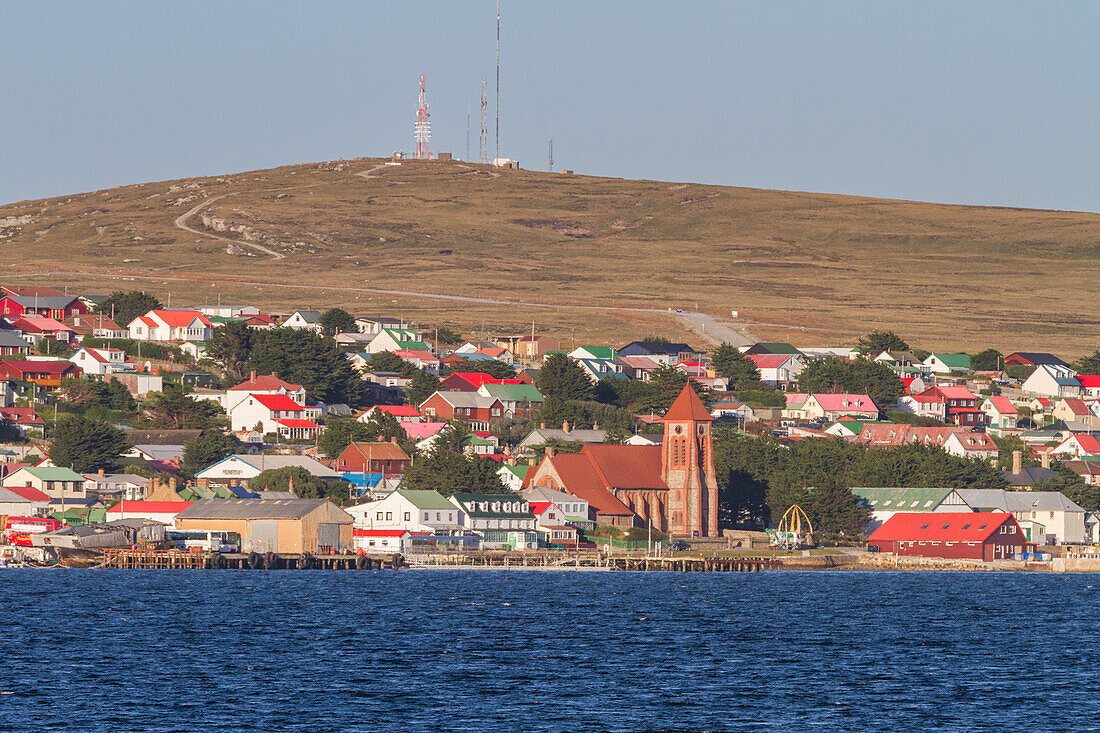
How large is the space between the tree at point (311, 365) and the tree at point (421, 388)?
496 cm

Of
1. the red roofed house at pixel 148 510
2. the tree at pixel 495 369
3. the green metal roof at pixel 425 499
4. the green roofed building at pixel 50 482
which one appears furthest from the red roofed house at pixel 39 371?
the green metal roof at pixel 425 499

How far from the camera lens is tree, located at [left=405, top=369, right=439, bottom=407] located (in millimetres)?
171125

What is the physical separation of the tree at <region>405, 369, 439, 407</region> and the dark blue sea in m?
58.2

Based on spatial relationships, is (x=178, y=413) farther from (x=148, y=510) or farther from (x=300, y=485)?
(x=148, y=510)

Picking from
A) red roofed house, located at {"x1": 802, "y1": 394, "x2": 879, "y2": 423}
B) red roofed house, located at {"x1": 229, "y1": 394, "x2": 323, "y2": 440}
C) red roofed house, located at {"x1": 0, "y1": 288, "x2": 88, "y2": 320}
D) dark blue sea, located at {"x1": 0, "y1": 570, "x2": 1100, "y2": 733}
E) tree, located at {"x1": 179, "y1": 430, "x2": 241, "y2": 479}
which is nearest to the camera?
dark blue sea, located at {"x1": 0, "y1": 570, "x2": 1100, "y2": 733}

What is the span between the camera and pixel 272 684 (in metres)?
60.4

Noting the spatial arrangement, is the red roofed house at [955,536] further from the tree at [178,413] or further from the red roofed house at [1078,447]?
the tree at [178,413]

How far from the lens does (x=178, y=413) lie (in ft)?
496

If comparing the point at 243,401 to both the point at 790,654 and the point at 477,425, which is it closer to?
the point at 477,425

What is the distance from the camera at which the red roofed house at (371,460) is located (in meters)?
141

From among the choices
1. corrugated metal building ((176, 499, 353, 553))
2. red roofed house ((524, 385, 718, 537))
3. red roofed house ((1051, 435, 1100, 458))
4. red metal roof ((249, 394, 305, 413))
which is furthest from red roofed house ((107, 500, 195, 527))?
red roofed house ((1051, 435, 1100, 458))

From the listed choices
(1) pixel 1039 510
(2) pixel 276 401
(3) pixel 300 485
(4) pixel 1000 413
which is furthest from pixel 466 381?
(1) pixel 1039 510

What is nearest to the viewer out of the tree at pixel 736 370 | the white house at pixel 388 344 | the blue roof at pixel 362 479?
the blue roof at pixel 362 479

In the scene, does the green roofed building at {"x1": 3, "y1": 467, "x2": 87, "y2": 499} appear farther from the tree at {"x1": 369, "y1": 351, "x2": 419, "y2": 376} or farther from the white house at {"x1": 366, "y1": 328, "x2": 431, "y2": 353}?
the white house at {"x1": 366, "y1": 328, "x2": 431, "y2": 353}
